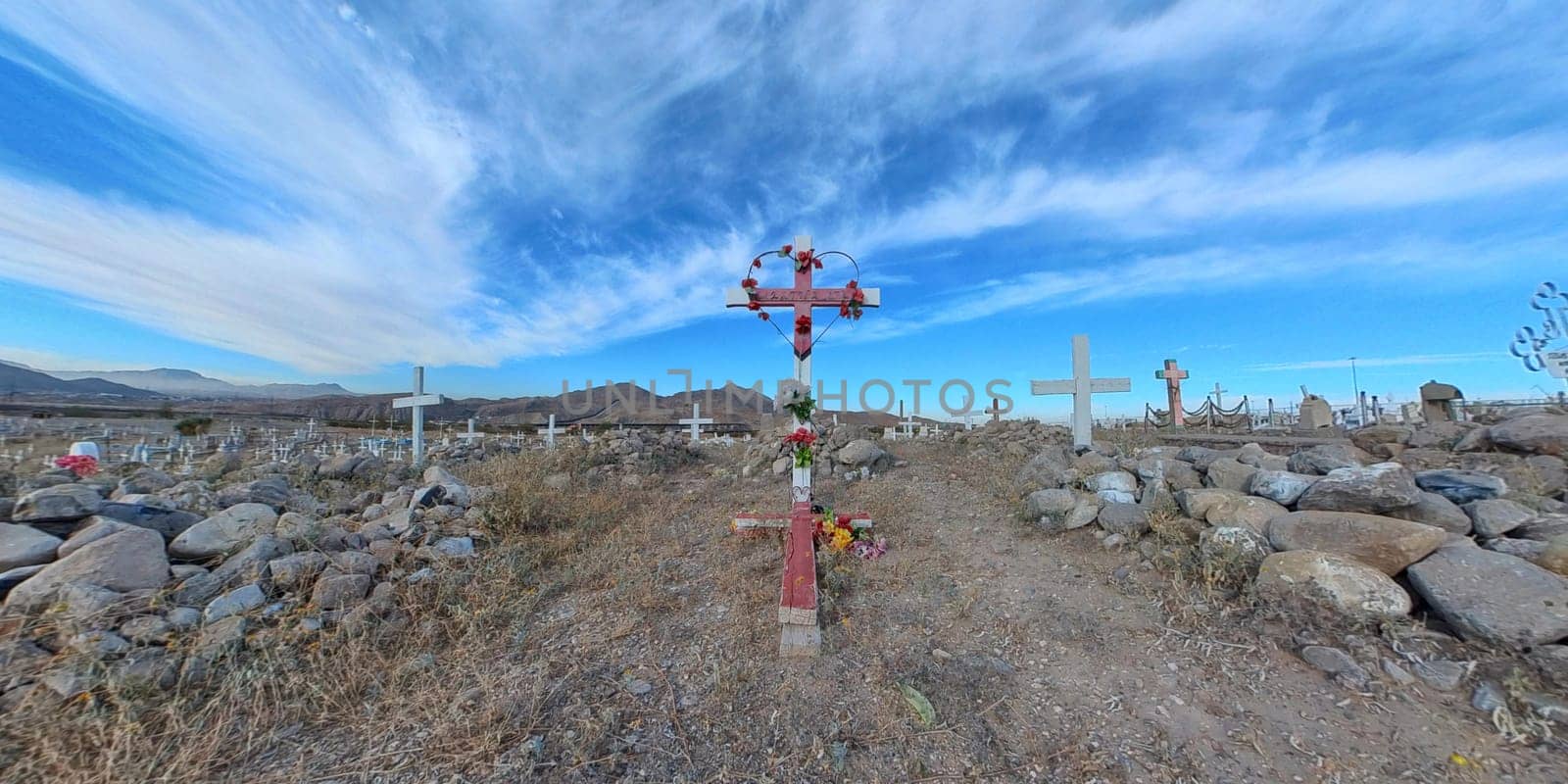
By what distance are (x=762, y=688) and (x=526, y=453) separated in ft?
28.2

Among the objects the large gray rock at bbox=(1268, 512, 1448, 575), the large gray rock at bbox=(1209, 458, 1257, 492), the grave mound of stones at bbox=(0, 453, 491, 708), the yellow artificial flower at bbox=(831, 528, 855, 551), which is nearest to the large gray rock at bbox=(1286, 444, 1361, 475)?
the large gray rock at bbox=(1209, 458, 1257, 492)

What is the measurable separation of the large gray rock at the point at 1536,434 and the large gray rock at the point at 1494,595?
151 inches

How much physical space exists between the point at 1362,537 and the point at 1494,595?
600mm

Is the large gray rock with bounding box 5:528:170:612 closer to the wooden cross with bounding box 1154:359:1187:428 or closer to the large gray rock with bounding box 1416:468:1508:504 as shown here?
the large gray rock with bounding box 1416:468:1508:504

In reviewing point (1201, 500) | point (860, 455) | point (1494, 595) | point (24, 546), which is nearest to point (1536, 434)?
point (1201, 500)

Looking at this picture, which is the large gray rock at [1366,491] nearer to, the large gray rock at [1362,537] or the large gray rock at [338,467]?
the large gray rock at [1362,537]

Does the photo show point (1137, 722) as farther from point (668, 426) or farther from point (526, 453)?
point (668, 426)

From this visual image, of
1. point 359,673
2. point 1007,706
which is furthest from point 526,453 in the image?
point 1007,706

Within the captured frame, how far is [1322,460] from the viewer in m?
4.86

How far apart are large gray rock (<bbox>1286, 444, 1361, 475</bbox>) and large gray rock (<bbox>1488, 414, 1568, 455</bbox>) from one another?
2030 mm

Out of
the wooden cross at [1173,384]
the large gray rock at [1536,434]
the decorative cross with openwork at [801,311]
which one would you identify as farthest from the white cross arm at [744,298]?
the wooden cross at [1173,384]

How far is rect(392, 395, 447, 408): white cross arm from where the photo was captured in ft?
35.0

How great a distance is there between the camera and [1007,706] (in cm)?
287

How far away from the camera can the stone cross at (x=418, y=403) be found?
34.3 feet
